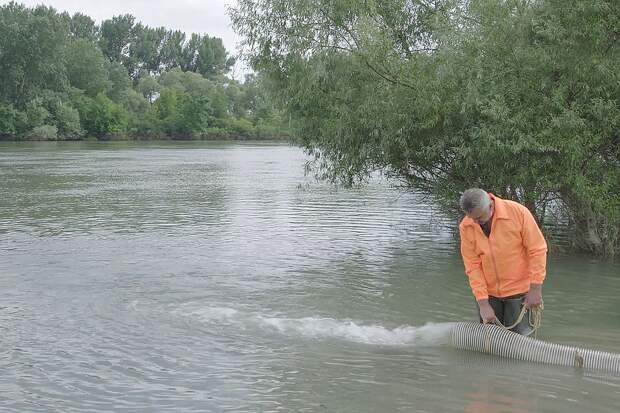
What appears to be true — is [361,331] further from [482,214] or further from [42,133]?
[42,133]

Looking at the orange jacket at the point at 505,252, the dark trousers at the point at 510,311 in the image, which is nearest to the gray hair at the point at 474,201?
the orange jacket at the point at 505,252

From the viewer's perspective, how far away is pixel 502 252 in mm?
7273

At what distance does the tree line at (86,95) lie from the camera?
337 ft

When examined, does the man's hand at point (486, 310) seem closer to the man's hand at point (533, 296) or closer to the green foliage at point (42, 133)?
the man's hand at point (533, 296)

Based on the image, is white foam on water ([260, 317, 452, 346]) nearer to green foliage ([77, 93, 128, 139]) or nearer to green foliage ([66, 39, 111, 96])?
green foliage ([77, 93, 128, 139])

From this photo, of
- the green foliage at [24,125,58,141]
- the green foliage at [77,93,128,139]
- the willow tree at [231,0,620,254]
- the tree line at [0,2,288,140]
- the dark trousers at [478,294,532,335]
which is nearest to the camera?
the dark trousers at [478,294,532,335]

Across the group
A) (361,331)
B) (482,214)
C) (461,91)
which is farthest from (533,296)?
(461,91)

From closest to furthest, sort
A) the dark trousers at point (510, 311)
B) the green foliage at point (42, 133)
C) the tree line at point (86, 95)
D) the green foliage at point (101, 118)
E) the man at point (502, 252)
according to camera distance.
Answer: the man at point (502, 252)
the dark trousers at point (510, 311)
the green foliage at point (42, 133)
the tree line at point (86, 95)
the green foliage at point (101, 118)

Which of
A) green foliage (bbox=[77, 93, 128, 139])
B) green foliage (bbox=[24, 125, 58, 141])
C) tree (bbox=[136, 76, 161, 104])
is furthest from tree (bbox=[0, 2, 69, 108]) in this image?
tree (bbox=[136, 76, 161, 104])

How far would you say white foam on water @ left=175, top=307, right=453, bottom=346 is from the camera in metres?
9.27

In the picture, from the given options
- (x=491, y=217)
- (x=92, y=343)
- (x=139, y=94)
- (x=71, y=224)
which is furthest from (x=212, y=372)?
(x=139, y=94)

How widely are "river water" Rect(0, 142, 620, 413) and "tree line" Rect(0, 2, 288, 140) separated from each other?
69.1m

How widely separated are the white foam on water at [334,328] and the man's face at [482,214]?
7.32 feet

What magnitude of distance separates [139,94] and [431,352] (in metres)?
127
